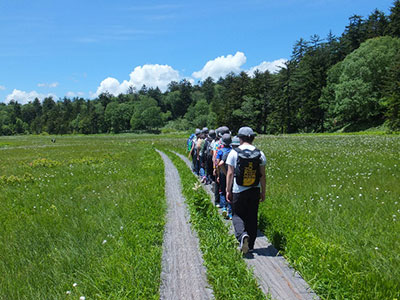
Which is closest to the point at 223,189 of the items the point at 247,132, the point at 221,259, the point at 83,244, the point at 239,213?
the point at 239,213

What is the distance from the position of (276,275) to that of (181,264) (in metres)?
1.64

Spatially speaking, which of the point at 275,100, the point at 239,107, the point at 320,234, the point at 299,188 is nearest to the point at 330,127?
the point at 275,100

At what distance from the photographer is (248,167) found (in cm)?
486

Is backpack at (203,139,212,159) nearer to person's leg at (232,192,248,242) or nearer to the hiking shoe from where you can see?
person's leg at (232,192,248,242)

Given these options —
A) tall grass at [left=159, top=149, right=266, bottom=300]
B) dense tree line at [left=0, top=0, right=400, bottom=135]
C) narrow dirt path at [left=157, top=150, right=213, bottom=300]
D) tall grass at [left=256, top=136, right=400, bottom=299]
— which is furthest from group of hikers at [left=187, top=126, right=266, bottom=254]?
dense tree line at [left=0, top=0, right=400, bottom=135]

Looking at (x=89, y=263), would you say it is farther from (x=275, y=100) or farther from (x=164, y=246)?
(x=275, y=100)

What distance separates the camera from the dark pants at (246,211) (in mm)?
5019

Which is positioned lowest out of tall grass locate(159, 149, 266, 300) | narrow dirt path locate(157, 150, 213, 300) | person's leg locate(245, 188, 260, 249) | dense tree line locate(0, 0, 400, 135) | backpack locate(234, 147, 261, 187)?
narrow dirt path locate(157, 150, 213, 300)

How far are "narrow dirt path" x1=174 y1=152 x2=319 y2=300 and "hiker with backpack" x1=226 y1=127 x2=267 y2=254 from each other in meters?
0.26

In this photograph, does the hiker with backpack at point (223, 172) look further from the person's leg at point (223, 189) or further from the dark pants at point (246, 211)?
the dark pants at point (246, 211)

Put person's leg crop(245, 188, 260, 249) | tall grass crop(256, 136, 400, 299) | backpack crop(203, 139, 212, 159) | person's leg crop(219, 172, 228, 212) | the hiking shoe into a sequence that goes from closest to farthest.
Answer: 1. tall grass crop(256, 136, 400, 299)
2. the hiking shoe
3. person's leg crop(245, 188, 260, 249)
4. person's leg crop(219, 172, 228, 212)
5. backpack crop(203, 139, 212, 159)

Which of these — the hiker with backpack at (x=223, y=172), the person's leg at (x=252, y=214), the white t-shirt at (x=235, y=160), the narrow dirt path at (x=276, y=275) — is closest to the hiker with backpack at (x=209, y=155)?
the hiker with backpack at (x=223, y=172)

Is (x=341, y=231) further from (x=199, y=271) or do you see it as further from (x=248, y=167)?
(x=199, y=271)

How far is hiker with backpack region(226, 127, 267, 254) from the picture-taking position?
484cm
